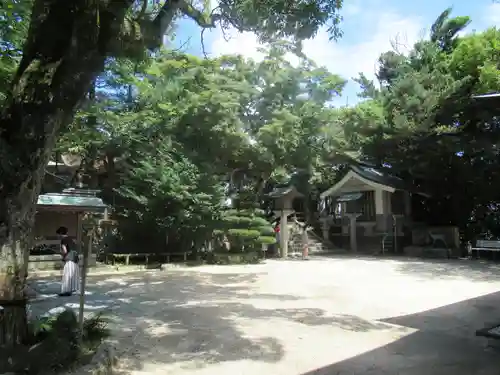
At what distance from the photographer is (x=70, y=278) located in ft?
31.3

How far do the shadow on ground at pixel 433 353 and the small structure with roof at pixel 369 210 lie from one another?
15.2 metres

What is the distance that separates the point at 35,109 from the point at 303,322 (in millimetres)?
5206

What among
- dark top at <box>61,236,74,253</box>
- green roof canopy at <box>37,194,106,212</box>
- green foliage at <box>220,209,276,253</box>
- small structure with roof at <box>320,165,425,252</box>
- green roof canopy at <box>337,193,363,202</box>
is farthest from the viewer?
green roof canopy at <box>337,193,363,202</box>

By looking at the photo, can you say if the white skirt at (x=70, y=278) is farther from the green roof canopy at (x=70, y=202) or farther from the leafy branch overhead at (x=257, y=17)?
the leafy branch overhead at (x=257, y=17)

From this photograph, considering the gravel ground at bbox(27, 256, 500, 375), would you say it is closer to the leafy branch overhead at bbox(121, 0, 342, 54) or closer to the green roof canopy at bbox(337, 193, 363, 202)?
the leafy branch overhead at bbox(121, 0, 342, 54)

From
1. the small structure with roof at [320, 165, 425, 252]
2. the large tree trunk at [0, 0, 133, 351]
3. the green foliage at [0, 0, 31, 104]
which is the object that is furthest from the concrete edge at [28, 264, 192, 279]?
the small structure with roof at [320, 165, 425, 252]

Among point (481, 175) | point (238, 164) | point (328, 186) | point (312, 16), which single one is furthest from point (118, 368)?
point (328, 186)

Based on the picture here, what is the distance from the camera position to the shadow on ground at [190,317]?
5371 millimetres

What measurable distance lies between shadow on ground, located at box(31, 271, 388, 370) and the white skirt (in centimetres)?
33

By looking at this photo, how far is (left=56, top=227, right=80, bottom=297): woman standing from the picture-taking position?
373 inches

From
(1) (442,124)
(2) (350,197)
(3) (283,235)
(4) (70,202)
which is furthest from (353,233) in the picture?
(4) (70,202)

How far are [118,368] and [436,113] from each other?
57.0 feet

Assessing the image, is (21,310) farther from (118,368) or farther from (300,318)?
(300,318)

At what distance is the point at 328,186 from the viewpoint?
2606 centimetres
